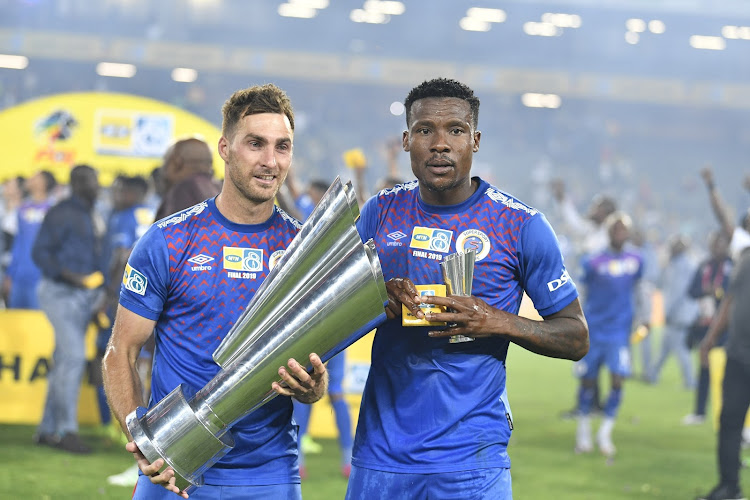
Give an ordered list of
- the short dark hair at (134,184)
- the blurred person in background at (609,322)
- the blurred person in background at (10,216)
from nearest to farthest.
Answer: the short dark hair at (134,184) → the blurred person in background at (609,322) → the blurred person in background at (10,216)

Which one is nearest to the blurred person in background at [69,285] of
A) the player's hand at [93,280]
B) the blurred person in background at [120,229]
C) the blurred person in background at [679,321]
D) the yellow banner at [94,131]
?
the player's hand at [93,280]

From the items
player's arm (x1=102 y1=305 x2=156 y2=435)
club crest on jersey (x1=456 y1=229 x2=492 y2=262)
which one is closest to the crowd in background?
player's arm (x1=102 y1=305 x2=156 y2=435)

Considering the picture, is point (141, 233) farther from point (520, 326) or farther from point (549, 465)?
point (520, 326)

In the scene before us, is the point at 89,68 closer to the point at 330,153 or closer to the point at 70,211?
the point at 330,153

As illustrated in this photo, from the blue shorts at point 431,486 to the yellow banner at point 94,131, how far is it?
846 cm

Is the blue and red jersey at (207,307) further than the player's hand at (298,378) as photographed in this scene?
Yes

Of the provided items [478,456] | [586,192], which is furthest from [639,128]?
[478,456]

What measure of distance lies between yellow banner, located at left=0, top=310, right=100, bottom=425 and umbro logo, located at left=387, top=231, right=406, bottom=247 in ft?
19.7

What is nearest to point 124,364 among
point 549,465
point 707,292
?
point 549,465

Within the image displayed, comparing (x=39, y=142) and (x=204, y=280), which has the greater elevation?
(x=39, y=142)

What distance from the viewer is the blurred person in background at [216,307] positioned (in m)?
2.94

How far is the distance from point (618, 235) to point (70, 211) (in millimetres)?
5039

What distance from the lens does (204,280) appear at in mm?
2990

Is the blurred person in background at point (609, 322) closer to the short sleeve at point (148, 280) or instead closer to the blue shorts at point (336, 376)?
the blue shorts at point (336, 376)
